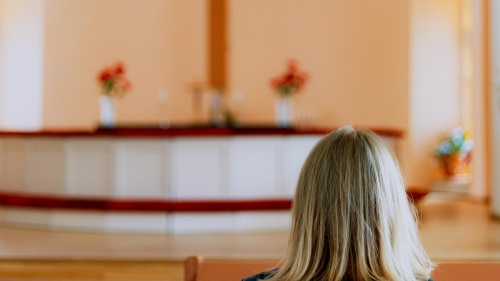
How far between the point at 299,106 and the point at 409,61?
1.67 m

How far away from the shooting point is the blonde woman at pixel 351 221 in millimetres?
Answer: 1488

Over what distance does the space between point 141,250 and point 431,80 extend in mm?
6545

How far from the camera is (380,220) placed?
4.88 feet

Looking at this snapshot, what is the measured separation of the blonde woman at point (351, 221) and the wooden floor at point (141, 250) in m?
3.81

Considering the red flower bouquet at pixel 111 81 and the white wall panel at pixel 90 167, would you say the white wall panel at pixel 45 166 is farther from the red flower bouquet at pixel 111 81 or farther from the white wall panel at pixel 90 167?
the red flower bouquet at pixel 111 81

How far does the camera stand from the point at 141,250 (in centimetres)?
602

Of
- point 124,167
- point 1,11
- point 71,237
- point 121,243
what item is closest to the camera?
point 121,243

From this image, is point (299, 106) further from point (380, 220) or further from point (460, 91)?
point (380, 220)

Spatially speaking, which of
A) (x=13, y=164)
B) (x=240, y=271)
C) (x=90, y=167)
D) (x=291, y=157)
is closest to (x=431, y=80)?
(x=291, y=157)

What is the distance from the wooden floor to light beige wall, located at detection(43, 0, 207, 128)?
4.02 metres

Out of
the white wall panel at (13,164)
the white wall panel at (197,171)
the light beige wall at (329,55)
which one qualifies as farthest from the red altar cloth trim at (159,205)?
the light beige wall at (329,55)

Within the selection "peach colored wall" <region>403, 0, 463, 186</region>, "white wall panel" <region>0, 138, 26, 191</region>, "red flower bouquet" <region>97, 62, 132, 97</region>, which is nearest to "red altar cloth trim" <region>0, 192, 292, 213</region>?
"white wall panel" <region>0, 138, 26, 191</region>

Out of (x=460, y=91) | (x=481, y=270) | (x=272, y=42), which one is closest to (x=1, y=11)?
(x=272, y=42)

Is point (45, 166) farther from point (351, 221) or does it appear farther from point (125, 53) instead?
point (351, 221)
